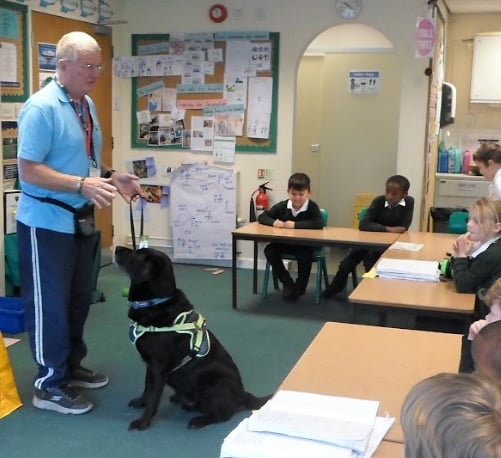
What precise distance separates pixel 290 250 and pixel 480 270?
2.28 m

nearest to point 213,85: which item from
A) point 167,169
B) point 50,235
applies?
point 167,169

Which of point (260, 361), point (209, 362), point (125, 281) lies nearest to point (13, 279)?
point (125, 281)

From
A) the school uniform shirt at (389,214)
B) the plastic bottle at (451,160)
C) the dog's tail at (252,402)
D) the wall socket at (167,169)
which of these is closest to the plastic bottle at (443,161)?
the plastic bottle at (451,160)

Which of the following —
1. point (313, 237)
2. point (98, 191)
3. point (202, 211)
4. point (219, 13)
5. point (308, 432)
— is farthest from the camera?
point (202, 211)

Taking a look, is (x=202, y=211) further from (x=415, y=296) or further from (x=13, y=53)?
(x=415, y=296)

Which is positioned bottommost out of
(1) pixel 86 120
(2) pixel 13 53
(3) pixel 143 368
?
(3) pixel 143 368

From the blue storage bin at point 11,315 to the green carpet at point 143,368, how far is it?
0.09 meters

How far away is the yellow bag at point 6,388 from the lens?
319cm

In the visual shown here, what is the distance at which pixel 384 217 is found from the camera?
5.29m

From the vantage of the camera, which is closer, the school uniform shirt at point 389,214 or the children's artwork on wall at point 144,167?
the school uniform shirt at point 389,214

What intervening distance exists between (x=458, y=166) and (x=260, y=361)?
4277 mm

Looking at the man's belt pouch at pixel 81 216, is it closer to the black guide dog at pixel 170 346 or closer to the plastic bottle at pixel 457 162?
the black guide dog at pixel 170 346

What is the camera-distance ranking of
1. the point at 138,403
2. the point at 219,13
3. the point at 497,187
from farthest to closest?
the point at 219,13 < the point at 497,187 < the point at 138,403

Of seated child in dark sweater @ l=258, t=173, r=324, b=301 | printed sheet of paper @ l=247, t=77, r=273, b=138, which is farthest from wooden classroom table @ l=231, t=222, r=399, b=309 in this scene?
printed sheet of paper @ l=247, t=77, r=273, b=138
